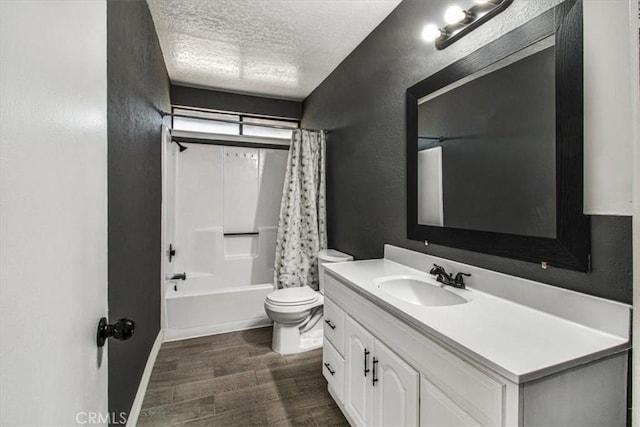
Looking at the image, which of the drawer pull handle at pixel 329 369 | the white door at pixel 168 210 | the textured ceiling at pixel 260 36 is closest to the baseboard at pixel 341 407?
the drawer pull handle at pixel 329 369

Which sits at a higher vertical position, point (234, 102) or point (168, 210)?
point (234, 102)

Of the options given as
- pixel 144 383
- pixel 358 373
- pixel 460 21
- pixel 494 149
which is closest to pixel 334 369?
pixel 358 373

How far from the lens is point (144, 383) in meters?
1.96

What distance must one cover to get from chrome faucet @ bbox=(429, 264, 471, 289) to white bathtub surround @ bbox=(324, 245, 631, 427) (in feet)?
0.12

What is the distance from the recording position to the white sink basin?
1469 mm

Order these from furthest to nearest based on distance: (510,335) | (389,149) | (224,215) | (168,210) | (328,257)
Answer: (224,215) → (168,210) → (328,257) → (389,149) → (510,335)

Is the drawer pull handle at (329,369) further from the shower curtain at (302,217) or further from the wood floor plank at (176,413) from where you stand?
the shower curtain at (302,217)

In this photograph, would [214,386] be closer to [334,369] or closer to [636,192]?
[334,369]

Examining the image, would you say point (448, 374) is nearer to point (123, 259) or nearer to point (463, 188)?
point (463, 188)

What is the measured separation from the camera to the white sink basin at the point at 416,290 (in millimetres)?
1469

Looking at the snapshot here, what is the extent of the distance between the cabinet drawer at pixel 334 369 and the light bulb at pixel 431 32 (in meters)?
1.86

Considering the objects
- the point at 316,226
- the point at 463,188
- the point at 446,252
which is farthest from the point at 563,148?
the point at 316,226

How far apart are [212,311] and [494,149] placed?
8.72 ft

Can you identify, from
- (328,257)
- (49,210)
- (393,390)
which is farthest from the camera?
(328,257)
